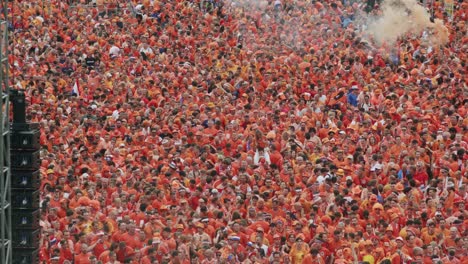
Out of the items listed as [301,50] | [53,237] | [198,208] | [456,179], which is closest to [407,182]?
[456,179]

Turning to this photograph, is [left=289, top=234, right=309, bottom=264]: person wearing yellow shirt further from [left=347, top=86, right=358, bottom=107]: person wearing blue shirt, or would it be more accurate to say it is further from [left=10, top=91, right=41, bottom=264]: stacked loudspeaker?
[left=347, top=86, right=358, bottom=107]: person wearing blue shirt

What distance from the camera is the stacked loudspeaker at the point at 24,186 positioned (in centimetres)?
1631

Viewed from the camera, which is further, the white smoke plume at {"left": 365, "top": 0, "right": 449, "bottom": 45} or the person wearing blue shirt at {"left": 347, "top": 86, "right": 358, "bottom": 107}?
the white smoke plume at {"left": 365, "top": 0, "right": 449, "bottom": 45}

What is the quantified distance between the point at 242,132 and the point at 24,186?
9.07 m

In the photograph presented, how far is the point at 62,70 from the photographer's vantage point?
31.3 metres

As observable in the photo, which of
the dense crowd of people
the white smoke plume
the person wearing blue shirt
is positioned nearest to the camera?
the dense crowd of people

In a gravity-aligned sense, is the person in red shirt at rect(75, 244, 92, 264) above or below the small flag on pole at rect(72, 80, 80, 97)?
below

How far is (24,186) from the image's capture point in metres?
16.3

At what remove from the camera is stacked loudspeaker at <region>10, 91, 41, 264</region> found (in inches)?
642

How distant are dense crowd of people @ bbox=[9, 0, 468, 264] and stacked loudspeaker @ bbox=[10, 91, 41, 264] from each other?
2.11m

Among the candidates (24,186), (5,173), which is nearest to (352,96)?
(24,186)

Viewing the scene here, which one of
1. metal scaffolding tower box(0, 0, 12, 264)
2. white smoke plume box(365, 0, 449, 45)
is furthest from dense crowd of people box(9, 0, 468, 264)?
metal scaffolding tower box(0, 0, 12, 264)

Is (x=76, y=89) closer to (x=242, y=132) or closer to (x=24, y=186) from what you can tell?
(x=242, y=132)

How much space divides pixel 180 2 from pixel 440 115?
11939 millimetres
